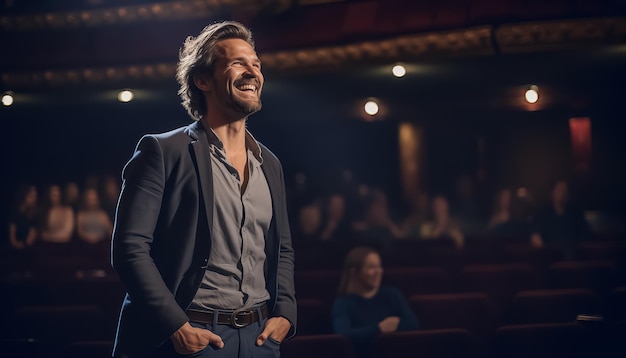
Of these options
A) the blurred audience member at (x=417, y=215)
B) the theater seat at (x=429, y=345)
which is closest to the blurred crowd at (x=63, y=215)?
the blurred audience member at (x=417, y=215)

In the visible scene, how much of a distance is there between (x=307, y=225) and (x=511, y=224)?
2203 mm

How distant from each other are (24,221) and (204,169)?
7.46 metres

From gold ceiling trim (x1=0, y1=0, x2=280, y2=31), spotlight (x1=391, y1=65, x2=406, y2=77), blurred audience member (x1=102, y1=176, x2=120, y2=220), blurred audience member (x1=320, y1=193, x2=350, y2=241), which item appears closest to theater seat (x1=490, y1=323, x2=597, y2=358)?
spotlight (x1=391, y1=65, x2=406, y2=77)

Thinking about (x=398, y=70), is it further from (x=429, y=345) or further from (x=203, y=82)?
(x=203, y=82)

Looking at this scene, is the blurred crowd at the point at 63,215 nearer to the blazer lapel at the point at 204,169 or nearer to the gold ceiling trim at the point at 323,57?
the gold ceiling trim at the point at 323,57

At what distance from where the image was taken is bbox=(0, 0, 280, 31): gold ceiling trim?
7.07 m

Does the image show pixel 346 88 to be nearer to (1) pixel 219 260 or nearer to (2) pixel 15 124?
(2) pixel 15 124

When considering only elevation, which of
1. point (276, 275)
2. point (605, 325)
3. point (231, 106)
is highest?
point (231, 106)

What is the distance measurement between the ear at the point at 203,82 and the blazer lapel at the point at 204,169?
0.11 metres

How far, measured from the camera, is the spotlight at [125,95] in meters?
7.63

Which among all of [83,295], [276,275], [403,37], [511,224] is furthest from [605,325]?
[511,224]

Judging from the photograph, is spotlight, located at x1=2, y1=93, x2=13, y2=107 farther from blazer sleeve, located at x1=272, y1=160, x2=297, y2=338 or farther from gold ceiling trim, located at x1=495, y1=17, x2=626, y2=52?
blazer sleeve, located at x1=272, y1=160, x2=297, y2=338

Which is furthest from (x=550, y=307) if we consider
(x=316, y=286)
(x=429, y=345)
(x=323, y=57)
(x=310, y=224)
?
(x=310, y=224)

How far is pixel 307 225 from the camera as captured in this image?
8383 mm
